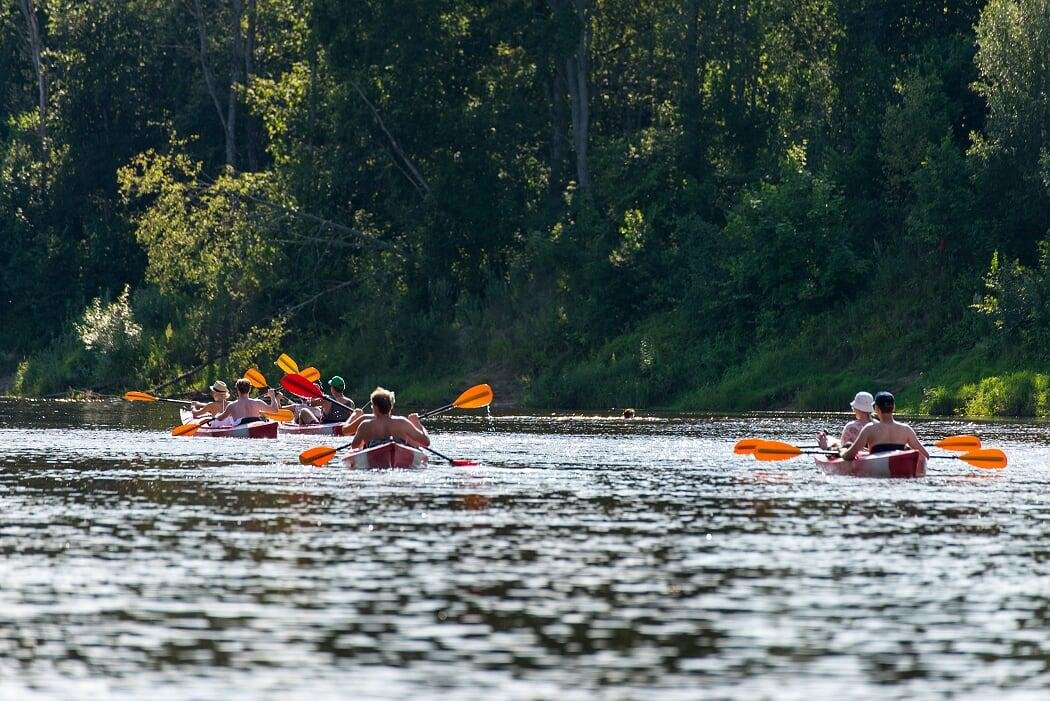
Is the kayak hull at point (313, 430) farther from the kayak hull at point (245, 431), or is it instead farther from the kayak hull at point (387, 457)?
the kayak hull at point (387, 457)

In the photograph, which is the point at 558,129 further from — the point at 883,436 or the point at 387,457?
the point at 883,436

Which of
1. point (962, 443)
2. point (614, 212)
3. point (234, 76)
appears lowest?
point (962, 443)

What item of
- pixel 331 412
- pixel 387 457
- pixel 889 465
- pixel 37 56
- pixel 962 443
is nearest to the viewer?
pixel 889 465

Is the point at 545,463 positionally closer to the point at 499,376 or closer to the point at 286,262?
the point at 499,376

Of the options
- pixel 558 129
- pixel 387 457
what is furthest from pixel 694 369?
pixel 387 457

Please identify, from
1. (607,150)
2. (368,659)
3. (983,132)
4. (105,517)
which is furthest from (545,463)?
(607,150)

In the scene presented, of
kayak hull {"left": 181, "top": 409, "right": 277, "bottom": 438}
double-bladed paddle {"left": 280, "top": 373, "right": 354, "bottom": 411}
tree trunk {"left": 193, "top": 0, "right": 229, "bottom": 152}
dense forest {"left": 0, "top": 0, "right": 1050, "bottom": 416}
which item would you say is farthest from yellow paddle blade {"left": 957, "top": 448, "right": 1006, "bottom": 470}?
tree trunk {"left": 193, "top": 0, "right": 229, "bottom": 152}

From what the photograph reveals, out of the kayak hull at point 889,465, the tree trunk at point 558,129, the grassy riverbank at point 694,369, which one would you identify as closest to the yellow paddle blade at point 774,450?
the kayak hull at point 889,465

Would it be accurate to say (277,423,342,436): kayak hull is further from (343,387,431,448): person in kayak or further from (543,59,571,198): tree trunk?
(543,59,571,198): tree trunk

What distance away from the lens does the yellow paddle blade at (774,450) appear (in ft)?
94.4

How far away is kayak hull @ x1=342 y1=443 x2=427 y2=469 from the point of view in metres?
28.5

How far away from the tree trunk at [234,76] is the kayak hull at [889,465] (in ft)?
173

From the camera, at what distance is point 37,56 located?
84125 millimetres

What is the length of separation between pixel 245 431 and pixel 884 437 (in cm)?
1527
